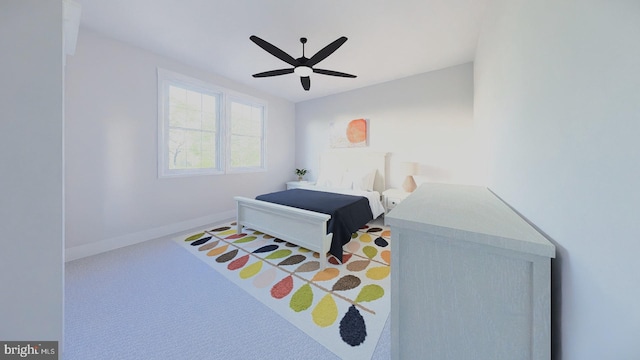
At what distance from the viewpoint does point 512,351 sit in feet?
2.05

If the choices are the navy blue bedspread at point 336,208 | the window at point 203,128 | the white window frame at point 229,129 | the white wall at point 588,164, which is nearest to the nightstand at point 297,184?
the white window frame at point 229,129

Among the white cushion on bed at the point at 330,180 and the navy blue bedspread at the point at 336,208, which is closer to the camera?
the navy blue bedspread at the point at 336,208

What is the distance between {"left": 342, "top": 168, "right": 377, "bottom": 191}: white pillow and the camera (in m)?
3.70

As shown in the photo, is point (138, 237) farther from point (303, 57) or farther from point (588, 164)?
point (588, 164)

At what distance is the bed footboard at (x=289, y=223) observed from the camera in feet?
7.11

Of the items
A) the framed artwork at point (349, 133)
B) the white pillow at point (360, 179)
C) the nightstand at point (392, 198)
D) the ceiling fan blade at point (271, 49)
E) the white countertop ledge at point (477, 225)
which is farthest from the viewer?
→ the framed artwork at point (349, 133)

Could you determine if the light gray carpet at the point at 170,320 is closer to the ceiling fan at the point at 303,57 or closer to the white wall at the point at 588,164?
the white wall at the point at 588,164

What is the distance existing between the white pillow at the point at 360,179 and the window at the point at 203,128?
75.8 inches

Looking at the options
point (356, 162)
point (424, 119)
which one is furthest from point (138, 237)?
point (424, 119)

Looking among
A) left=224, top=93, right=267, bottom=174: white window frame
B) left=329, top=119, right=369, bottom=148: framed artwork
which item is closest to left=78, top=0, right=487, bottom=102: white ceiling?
left=224, top=93, right=267, bottom=174: white window frame

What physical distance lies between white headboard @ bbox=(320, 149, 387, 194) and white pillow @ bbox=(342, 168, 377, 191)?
0.13 metres

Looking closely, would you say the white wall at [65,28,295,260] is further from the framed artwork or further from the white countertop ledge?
the white countertop ledge

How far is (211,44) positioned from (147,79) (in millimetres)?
1059

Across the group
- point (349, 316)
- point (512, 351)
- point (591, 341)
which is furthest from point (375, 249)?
point (591, 341)
